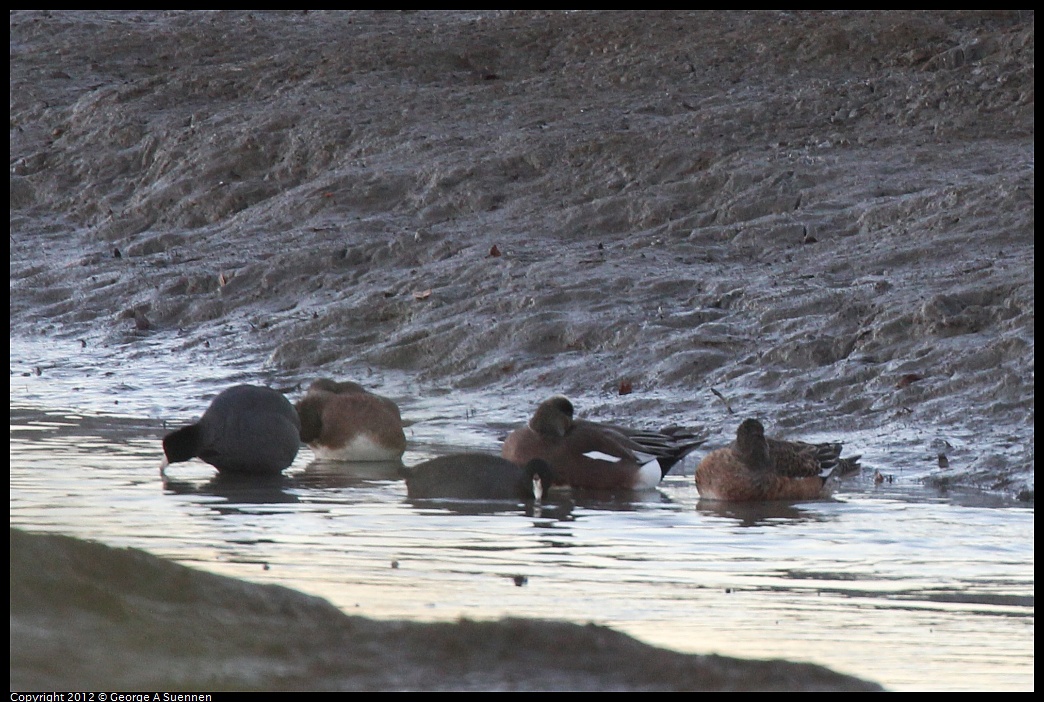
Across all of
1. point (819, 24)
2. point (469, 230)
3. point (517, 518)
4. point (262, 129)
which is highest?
point (819, 24)

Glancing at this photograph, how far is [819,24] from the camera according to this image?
2056 centimetres

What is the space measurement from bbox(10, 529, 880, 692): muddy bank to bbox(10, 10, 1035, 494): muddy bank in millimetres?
5587

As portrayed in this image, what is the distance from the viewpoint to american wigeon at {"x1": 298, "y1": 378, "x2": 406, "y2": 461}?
9.96 metres

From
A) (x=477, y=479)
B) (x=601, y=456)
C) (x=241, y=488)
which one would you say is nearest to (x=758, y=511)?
(x=601, y=456)

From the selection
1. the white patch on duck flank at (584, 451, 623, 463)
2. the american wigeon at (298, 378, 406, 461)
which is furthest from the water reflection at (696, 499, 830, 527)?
the american wigeon at (298, 378, 406, 461)

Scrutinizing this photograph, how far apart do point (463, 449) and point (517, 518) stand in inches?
89.9

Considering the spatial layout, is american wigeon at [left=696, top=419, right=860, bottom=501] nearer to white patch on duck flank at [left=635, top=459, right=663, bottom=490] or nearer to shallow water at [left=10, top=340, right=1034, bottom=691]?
shallow water at [left=10, top=340, right=1034, bottom=691]

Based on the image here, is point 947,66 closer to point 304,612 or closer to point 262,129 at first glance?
point 262,129

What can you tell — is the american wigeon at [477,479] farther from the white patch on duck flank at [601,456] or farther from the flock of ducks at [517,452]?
the white patch on duck flank at [601,456]

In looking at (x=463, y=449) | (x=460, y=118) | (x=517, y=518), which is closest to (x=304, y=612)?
(x=517, y=518)

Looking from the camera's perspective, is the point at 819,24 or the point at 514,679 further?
the point at 819,24

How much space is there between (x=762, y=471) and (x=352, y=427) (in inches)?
94.6

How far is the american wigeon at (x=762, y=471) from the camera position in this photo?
29.2 feet
